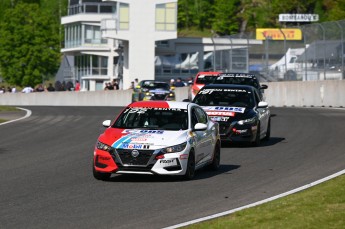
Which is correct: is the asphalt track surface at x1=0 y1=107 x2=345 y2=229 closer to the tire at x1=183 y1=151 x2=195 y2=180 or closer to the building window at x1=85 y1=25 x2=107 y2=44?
the tire at x1=183 y1=151 x2=195 y2=180

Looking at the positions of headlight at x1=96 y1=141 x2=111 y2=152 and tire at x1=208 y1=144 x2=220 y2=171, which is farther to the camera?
tire at x1=208 y1=144 x2=220 y2=171

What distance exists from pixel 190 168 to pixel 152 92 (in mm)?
31156

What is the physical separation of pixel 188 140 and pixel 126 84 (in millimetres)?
71159

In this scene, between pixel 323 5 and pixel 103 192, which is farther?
pixel 323 5

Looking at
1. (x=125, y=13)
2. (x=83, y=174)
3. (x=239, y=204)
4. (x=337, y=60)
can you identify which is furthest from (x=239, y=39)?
(x=239, y=204)

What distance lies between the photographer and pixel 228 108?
23.8 meters

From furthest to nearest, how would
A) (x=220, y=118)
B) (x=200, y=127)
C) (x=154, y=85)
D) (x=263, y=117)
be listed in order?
(x=154, y=85)
(x=263, y=117)
(x=220, y=118)
(x=200, y=127)

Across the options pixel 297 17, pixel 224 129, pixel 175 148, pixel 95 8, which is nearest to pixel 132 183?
pixel 175 148

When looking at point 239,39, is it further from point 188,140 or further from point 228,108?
point 188,140

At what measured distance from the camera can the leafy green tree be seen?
11275cm

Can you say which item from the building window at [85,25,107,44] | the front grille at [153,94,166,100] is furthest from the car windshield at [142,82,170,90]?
the building window at [85,25,107,44]

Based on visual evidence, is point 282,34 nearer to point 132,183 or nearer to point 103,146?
point 103,146

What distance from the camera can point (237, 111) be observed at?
2364 cm

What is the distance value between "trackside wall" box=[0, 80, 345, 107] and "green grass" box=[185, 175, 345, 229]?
3270cm
